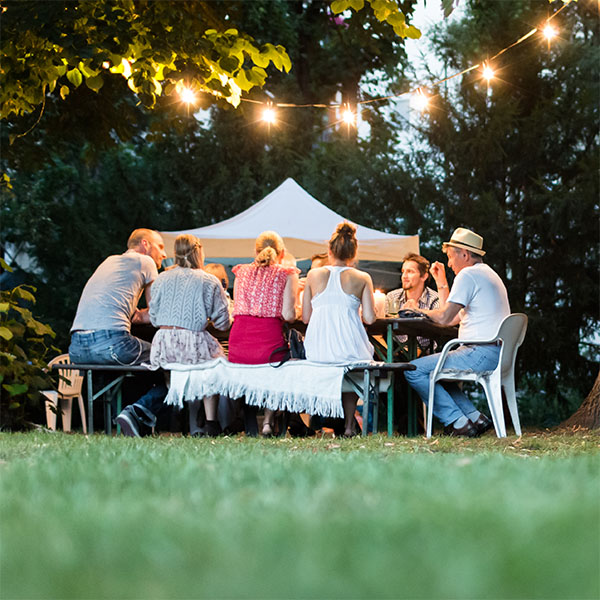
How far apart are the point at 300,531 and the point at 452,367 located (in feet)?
16.0

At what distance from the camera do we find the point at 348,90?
18.3 m

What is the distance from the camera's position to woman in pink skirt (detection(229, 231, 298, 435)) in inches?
275

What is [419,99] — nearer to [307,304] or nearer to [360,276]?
[360,276]

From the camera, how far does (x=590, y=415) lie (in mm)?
7609

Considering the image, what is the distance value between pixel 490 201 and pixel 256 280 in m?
5.09

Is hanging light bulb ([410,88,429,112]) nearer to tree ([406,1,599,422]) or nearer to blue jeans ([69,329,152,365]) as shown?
tree ([406,1,599,422])

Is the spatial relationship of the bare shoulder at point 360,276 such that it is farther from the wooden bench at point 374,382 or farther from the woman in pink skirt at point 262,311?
the wooden bench at point 374,382

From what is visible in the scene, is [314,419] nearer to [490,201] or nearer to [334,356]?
[334,356]

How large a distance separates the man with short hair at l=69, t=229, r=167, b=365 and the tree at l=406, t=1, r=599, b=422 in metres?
5.27

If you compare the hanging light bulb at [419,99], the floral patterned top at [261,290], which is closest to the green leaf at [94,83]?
the floral patterned top at [261,290]

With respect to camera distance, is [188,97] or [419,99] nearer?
[188,97]

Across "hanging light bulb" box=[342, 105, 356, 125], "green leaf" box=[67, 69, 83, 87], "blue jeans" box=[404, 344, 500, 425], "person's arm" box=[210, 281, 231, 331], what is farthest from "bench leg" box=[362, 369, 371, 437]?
"hanging light bulb" box=[342, 105, 356, 125]

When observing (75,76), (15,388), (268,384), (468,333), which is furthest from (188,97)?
(468,333)

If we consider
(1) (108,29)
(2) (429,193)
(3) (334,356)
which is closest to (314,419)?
(3) (334,356)
